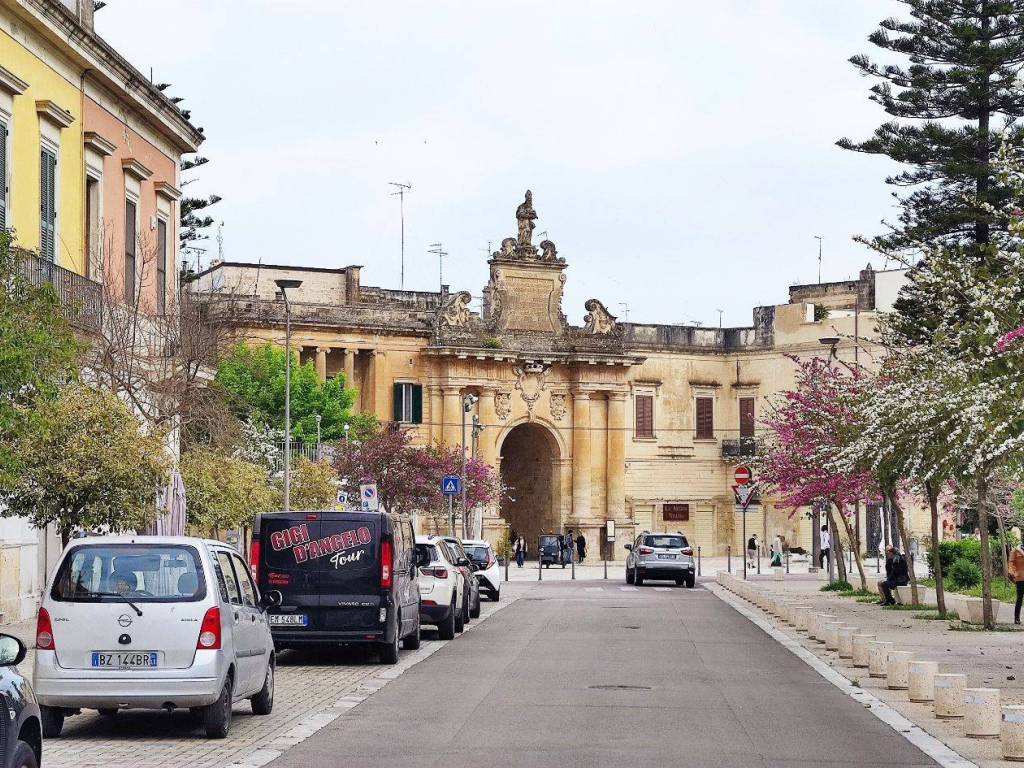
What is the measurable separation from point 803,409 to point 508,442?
3813 centimetres

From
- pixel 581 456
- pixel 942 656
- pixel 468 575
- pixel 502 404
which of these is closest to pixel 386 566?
pixel 942 656

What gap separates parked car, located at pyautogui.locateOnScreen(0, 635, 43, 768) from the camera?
8859 mm

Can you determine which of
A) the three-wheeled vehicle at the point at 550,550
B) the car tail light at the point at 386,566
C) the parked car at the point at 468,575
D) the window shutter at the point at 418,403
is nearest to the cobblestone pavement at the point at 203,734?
the car tail light at the point at 386,566

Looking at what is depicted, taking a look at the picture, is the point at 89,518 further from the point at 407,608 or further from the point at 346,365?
the point at 346,365

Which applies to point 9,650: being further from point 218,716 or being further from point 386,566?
point 386,566

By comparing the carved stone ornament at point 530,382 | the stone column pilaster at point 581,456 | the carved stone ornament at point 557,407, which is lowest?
the stone column pilaster at point 581,456

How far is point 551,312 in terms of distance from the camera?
77.6 m

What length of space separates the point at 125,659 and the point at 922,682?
8162mm

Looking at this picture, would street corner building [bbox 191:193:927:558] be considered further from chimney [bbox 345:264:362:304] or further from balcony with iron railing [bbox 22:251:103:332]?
balcony with iron railing [bbox 22:251:103:332]

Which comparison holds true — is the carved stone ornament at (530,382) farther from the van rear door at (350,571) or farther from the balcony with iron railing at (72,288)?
the van rear door at (350,571)

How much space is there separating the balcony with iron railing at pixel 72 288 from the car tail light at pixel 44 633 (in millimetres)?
10349

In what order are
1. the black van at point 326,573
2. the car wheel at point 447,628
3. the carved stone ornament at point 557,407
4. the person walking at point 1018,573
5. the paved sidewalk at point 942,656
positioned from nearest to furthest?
the paved sidewalk at point 942,656, the black van at point 326,573, the car wheel at point 447,628, the person walking at point 1018,573, the carved stone ornament at point 557,407

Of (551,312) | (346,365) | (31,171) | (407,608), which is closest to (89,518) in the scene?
(407,608)

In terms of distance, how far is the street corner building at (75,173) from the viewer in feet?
88.3
